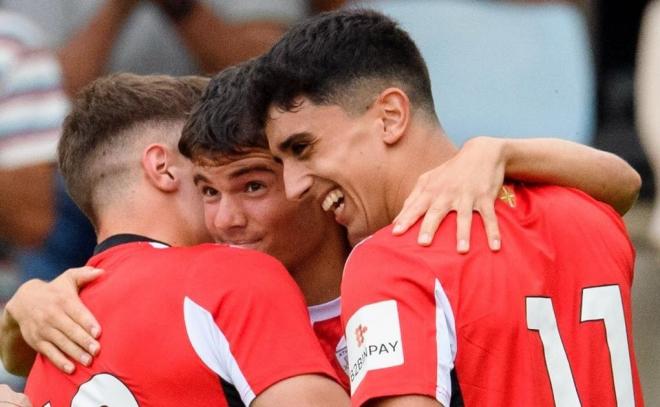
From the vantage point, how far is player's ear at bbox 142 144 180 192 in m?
3.48

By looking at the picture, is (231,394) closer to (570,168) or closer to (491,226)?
(491,226)

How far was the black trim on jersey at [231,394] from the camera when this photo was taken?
10.1ft

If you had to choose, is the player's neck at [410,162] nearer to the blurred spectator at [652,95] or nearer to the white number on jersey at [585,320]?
the white number on jersey at [585,320]

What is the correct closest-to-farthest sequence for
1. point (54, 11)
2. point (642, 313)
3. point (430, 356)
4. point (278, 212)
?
point (430, 356) → point (278, 212) → point (54, 11) → point (642, 313)

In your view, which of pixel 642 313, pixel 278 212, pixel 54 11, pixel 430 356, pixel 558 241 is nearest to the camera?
pixel 430 356

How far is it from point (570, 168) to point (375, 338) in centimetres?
70

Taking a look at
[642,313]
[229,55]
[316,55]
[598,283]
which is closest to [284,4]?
[229,55]

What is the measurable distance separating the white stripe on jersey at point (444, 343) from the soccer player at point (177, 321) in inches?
13.5

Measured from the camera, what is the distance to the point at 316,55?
316cm

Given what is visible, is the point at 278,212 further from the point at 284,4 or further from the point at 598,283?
the point at 284,4

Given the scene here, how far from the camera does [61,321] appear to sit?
3.27m

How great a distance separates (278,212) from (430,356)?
857mm

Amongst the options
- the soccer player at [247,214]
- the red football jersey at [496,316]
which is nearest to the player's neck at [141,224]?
the soccer player at [247,214]

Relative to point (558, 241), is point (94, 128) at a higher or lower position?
higher
